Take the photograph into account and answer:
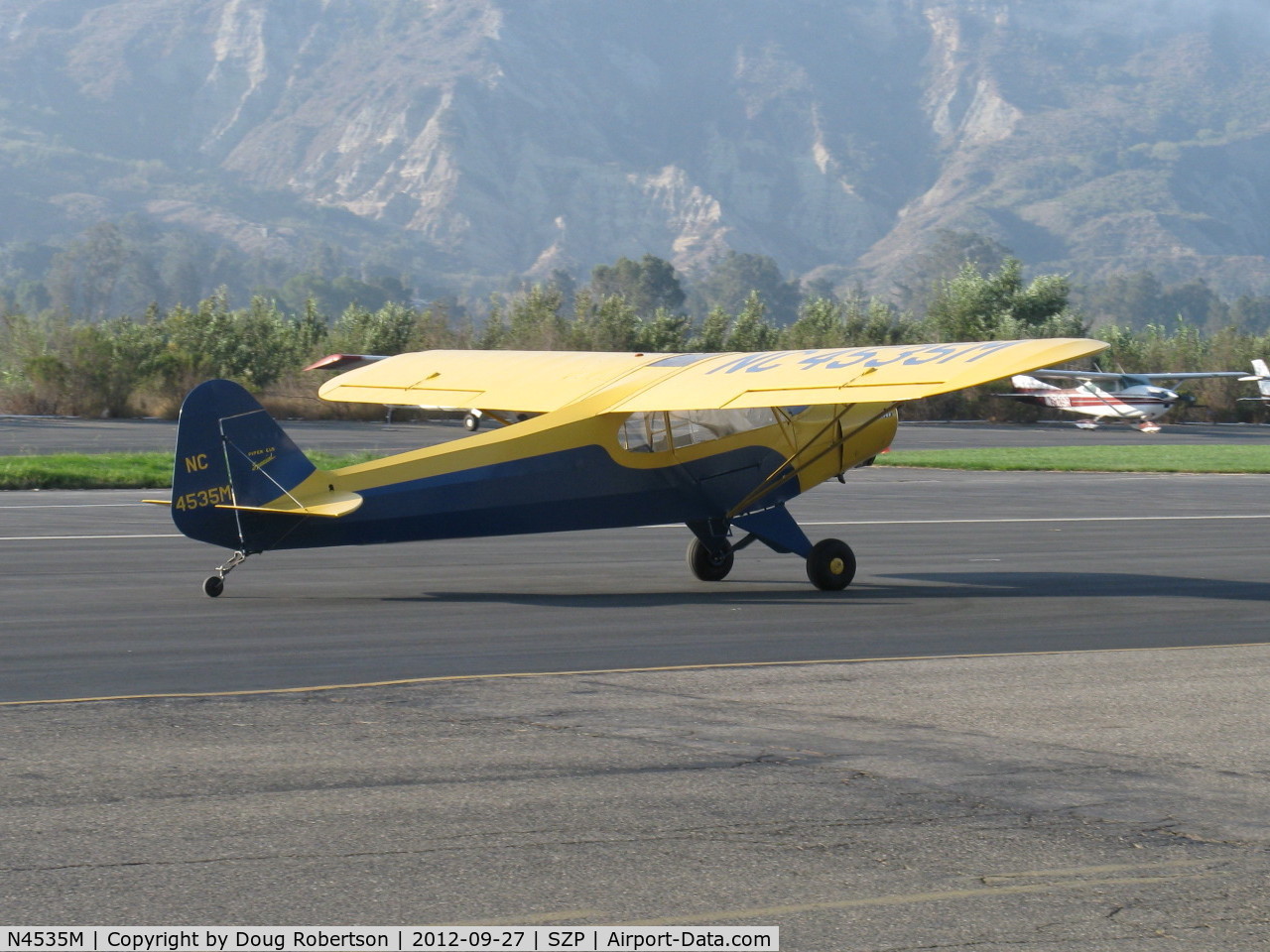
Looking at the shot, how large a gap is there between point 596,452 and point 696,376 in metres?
1.27

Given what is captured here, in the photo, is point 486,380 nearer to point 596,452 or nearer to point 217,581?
point 596,452

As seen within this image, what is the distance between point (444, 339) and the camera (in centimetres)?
5875

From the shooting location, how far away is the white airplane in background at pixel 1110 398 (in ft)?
182

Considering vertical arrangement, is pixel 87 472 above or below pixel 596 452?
above

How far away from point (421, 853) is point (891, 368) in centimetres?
790

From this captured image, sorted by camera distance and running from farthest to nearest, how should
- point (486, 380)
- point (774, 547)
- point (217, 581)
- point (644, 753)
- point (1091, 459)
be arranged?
point (1091, 459)
point (486, 380)
point (774, 547)
point (217, 581)
point (644, 753)

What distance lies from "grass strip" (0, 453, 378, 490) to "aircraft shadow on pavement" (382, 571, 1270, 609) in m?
15.0

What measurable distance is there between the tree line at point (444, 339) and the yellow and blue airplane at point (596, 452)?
117 feet

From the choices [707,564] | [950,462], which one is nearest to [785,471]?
[707,564]

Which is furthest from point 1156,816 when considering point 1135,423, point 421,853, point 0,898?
point 1135,423

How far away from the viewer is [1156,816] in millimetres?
7379

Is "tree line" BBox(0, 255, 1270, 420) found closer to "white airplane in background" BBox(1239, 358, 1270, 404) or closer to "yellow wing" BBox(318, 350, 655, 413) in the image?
"white airplane in background" BBox(1239, 358, 1270, 404)

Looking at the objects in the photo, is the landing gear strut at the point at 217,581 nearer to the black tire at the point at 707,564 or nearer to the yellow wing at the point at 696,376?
the yellow wing at the point at 696,376

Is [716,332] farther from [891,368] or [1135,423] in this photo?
[891,368]
